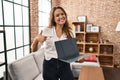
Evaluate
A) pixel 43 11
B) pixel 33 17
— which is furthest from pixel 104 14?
pixel 33 17

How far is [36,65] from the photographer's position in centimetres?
299

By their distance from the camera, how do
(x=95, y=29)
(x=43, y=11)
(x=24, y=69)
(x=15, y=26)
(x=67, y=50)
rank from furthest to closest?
(x=95, y=29) < (x=43, y=11) < (x=15, y=26) < (x=24, y=69) < (x=67, y=50)

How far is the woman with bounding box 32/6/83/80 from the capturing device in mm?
1638

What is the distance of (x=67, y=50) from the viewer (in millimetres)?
1595

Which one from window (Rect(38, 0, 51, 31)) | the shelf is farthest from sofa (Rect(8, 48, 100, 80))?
the shelf

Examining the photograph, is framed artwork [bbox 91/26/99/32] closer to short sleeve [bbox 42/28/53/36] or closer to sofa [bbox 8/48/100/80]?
sofa [bbox 8/48/100/80]

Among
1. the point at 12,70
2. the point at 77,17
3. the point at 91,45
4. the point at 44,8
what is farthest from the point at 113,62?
the point at 12,70

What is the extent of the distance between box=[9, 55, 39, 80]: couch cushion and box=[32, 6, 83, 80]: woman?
2.51ft

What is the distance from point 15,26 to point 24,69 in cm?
119

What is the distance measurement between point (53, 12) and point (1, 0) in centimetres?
151

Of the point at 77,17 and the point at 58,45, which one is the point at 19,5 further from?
the point at 77,17

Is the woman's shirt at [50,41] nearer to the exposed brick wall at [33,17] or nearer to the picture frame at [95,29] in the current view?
the exposed brick wall at [33,17]

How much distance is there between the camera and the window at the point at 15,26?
112 inches

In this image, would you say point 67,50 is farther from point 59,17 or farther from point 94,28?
point 94,28
